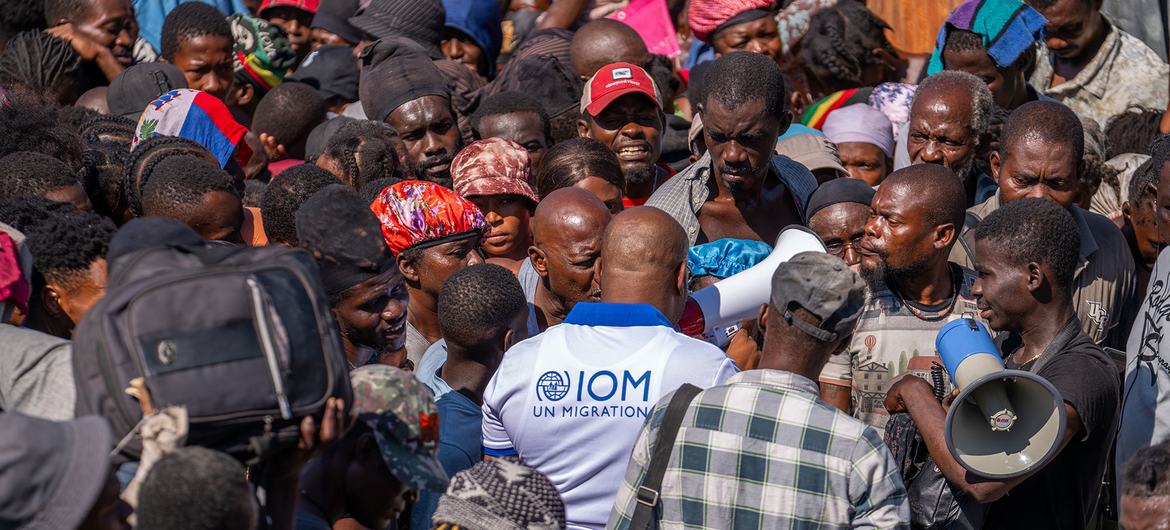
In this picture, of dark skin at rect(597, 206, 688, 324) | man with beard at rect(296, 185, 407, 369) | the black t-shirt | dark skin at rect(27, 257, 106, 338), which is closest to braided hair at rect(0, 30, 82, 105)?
dark skin at rect(27, 257, 106, 338)

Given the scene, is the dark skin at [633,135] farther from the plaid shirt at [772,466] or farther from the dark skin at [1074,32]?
the plaid shirt at [772,466]

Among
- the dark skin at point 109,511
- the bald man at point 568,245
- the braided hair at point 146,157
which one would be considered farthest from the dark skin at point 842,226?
the dark skin at point 109,511

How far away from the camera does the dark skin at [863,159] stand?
22.6ft

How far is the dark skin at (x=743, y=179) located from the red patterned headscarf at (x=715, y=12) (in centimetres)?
275

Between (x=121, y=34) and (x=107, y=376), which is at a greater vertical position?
(x=107, y=376)

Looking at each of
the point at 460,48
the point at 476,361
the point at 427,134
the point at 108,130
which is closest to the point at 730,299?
the point at 476,361

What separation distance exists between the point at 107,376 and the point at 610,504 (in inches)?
72.0

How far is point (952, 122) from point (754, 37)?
2521mm

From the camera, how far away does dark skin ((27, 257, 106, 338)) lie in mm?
3643

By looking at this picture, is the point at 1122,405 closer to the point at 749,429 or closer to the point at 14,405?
the point at 749,429

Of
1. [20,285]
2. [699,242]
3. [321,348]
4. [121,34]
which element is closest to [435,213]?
[699,242]

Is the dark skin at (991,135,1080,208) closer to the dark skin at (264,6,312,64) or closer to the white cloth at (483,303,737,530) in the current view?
the white cloth at (483,303,737,530)

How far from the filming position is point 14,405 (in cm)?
312

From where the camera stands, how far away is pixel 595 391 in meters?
3.75
